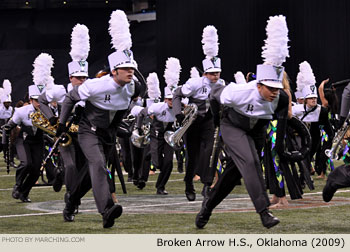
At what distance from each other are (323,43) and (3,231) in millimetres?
23208

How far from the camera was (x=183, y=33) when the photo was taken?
35.7 metres

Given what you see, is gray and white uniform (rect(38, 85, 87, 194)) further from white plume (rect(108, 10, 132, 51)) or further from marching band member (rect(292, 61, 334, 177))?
marching band member (rect(292, 61, 334, 177))

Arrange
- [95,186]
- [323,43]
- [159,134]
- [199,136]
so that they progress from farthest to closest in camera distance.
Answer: [323,43], [159,134], [199,136], [95,186]

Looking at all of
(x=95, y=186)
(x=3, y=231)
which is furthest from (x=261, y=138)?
(x=3, y=231)

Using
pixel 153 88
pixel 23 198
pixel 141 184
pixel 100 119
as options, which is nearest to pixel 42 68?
pixel 23 198

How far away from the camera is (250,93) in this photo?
881 cm

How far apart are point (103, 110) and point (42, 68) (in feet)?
16.9

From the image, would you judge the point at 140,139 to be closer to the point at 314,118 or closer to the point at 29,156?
the point at 314,118

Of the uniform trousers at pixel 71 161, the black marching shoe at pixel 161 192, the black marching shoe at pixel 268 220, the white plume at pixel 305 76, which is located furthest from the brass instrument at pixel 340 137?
the white plume at pixel 305 76

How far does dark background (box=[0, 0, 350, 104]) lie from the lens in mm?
31375

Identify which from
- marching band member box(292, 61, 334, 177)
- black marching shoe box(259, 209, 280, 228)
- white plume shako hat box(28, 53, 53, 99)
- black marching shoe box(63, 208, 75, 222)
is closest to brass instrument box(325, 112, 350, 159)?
black marching shoe box(259, 209, 280, 228)

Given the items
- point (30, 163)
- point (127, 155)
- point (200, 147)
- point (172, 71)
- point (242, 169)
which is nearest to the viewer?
point (242, 169)

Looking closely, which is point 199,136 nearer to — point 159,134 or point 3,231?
point 159,134

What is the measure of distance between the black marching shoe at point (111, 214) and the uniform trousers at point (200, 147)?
13.9 ft
